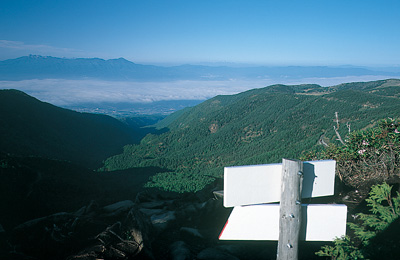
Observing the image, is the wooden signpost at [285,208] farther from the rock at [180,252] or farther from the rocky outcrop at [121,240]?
the rock at [180,252]

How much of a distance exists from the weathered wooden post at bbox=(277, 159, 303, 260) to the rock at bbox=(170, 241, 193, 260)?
3.57m

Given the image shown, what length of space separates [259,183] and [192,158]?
76831mm

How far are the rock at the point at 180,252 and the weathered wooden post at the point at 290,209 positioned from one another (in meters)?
3.57

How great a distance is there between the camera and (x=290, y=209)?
2.60 m

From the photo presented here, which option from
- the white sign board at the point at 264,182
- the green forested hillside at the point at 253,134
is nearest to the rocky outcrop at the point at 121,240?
the white sign board at the point at 264,182

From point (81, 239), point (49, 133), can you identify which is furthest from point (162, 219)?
point (49, 133)

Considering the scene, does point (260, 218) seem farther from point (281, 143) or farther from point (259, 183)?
point (281, 143)

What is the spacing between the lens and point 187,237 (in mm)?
7371

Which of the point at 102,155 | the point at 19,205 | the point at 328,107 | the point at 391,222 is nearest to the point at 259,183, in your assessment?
the point at 391,222

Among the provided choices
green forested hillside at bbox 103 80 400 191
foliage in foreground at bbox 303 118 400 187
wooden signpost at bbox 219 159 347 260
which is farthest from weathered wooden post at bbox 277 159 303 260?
green forested hillside at bbox 103 80 400 191

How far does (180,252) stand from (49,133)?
74655 mm

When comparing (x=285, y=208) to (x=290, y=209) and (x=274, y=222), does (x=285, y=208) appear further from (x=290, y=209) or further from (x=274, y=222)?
(x=274, y=222)

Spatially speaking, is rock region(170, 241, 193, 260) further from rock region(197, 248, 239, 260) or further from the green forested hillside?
the green forested hillside

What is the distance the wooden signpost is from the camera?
8.20 feet
